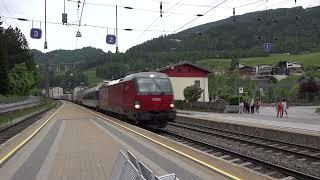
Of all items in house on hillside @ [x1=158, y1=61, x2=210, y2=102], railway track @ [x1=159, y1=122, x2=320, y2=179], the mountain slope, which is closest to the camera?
railway track @ [x1=159, y1=122, x2=320, y2=179]

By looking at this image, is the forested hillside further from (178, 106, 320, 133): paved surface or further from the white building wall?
(178, 106, 320, 133): paved surface

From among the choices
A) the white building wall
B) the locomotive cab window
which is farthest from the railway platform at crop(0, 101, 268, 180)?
the white building wall

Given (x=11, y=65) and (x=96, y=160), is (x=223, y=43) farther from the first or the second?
(x=96, y=160)

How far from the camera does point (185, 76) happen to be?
75812 millimetres

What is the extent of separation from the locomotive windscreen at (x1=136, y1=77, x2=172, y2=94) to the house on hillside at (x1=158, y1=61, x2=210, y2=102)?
45.3m

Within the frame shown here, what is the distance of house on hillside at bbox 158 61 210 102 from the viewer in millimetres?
74812

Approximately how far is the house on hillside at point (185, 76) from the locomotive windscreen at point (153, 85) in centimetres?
4531

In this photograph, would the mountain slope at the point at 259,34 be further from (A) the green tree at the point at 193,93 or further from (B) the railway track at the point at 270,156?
(B) the railway track at the point at 270,156

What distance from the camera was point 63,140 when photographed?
63.4 ft

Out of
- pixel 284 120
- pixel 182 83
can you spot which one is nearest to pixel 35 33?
pixel 284 120

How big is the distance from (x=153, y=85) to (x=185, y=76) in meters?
47.6

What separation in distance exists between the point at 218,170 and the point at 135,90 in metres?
17.2

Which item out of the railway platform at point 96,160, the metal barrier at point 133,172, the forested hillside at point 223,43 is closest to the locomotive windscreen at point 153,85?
the railway platform at point 96,160

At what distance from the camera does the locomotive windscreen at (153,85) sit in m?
28.0
